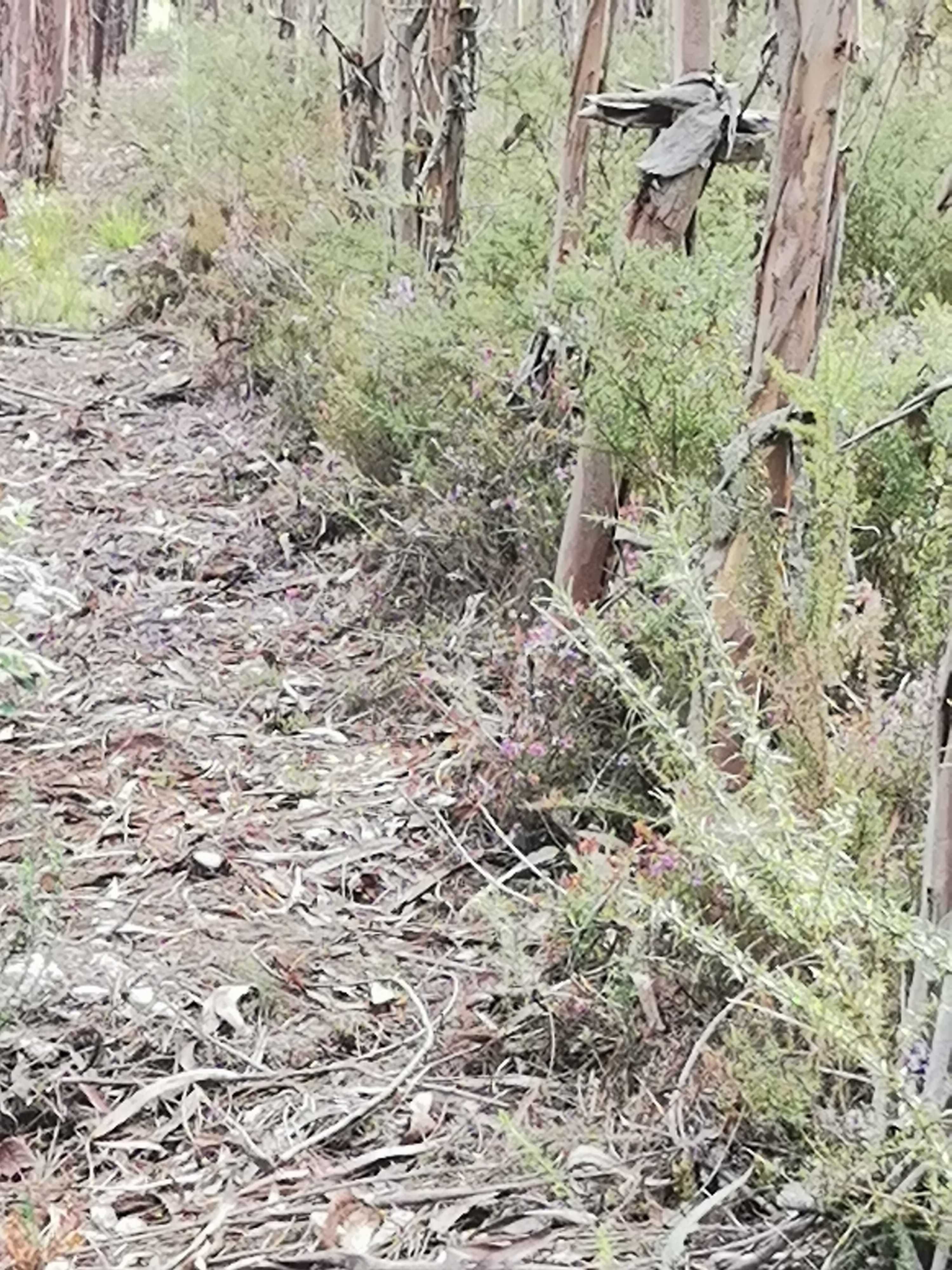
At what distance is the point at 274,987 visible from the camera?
2.40 meters

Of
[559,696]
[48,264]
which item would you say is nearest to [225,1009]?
[559,696]

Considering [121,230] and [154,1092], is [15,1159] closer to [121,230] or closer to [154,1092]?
[154,1092]

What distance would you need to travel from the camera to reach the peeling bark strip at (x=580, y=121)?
12.3 feet

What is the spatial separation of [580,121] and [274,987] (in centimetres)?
261

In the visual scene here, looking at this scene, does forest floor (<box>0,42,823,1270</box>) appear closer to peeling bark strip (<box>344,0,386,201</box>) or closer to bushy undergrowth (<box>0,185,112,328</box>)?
peeling bark strip (<box>344,0,386,201</box>)

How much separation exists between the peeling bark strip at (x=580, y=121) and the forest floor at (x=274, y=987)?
1.15 m

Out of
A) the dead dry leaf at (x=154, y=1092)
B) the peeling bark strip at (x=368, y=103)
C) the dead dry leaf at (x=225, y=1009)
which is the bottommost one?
the dead dry leaf at (x=154, y=1092)

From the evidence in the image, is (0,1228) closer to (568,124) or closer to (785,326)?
(785,326)

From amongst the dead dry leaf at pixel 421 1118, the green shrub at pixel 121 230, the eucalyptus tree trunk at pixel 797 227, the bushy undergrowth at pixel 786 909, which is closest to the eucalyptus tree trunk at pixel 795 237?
the eucalyptus tree trunk at pixel 797 227

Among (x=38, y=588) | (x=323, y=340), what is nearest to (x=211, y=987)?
(x=38, y=588)

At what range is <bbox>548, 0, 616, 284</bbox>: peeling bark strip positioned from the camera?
3.75m

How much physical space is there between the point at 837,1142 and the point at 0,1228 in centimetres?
109

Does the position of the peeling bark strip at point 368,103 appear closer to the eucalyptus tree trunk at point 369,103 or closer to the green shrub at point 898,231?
the eucalyptus tree trunk at point 369,103

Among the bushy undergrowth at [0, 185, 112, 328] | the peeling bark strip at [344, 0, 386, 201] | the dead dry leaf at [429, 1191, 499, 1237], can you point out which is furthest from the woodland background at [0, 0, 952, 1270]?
the bushy undergrowth at [0, 185, 112, 328]
